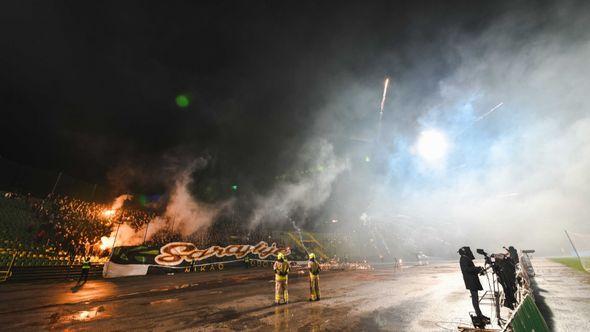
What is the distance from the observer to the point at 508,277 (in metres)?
7.36

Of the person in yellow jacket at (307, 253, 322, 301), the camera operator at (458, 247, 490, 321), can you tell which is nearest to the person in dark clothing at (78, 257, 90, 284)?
the person in yellow jacket at (307, 253, 322, 301)

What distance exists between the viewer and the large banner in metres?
18.6

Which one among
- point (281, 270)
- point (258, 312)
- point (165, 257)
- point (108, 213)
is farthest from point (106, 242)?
point (258, 312)

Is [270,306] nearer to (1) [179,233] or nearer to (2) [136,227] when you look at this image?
(2) [136,227]

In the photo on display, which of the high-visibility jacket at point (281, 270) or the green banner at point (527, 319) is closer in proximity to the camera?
the green banner at point (527, 319)

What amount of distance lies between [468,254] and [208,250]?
23966 mm

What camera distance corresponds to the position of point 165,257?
21.2 metres

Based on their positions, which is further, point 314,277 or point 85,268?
point 85,268

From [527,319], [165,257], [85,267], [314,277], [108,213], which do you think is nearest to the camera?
[527,319]

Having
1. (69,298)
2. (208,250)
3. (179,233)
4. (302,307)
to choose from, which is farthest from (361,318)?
(179,233)

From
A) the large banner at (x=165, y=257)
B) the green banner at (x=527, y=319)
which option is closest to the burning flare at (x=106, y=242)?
the large banner at (x=165, y=257)

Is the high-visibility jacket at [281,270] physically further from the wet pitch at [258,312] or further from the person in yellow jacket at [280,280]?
the wet pitch at [258,312]

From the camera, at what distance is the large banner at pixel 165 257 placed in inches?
734

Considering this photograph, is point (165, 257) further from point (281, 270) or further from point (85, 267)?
point (281, 270)
